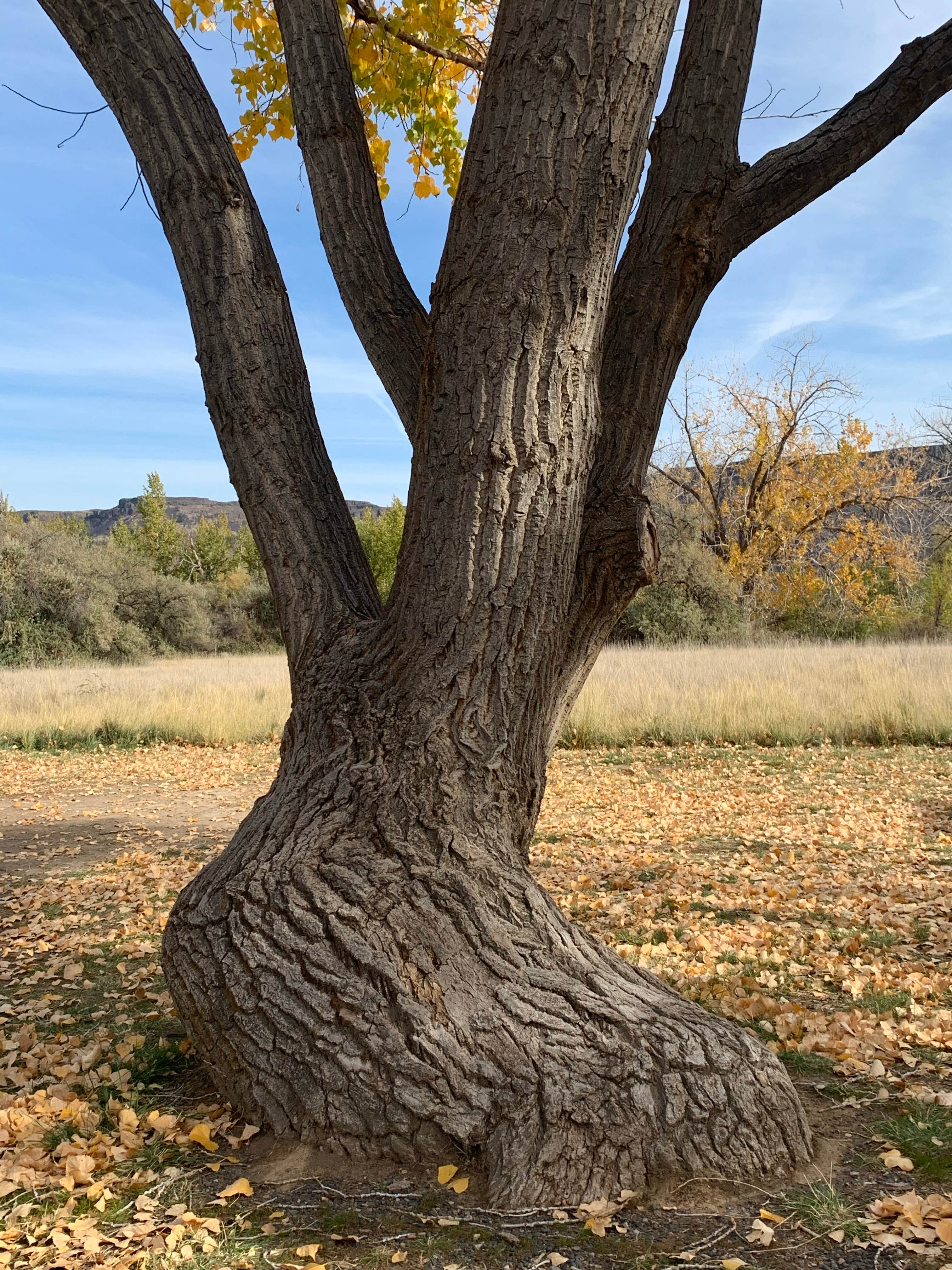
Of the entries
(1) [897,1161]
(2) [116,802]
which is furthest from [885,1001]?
Answer: (2) [116,802]

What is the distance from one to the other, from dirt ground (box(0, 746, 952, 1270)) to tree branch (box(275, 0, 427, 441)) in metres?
2.28

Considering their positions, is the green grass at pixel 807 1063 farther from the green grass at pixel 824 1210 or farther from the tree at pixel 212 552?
the tree at pixel 212 552

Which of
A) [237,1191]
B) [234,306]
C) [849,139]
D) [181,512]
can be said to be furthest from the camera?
[181,512]

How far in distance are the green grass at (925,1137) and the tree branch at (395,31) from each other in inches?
179

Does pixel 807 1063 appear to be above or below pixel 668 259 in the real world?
below

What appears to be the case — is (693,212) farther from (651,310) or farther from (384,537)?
(384,537)

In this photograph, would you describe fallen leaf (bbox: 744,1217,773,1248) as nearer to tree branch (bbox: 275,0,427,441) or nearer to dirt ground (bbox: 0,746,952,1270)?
dirt ground (bbox: 0,746,952,1270)

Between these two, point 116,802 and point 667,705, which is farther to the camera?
point 667,705

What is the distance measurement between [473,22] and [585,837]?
5466 mm

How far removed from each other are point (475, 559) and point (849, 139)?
178 cm

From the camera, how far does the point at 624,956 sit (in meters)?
3.92

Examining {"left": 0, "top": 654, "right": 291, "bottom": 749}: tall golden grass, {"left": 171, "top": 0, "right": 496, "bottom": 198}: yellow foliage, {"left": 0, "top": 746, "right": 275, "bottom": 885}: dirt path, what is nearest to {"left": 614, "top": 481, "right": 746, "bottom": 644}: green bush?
{"left": 0, "top": 654, "right": 291, "bottom": 749}: tall golden grass

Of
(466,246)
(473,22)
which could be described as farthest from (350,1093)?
(473,22)

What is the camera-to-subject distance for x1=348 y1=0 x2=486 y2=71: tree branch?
167 inches
